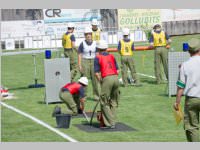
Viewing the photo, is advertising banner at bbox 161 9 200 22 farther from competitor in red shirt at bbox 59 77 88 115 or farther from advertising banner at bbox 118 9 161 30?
competitor in red shirt at bbox 59 77 88 115

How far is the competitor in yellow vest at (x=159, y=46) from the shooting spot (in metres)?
26.5

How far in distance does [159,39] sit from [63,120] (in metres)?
9.04

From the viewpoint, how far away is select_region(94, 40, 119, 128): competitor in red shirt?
18.1 m

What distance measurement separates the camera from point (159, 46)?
26.7 metres

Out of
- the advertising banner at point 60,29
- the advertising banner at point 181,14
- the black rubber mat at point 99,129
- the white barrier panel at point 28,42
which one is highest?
the advertising banner at point 181,14

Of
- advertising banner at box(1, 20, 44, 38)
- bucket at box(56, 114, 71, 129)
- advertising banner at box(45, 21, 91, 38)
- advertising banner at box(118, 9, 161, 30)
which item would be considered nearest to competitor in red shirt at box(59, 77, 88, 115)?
bucket at box(56, 114, 71, 129)

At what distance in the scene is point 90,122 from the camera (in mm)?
18766

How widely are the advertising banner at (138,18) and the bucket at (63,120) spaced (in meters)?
34.0

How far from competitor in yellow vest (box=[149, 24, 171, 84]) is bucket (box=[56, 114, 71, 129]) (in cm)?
877

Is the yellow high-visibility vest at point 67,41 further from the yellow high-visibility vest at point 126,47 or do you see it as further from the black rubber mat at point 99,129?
the black rubber mat at point 99,129

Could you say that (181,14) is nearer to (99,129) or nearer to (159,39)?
(159,39)

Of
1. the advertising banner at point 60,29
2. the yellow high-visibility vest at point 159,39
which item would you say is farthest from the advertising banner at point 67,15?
the yellow high-visibility vest at point 159,39

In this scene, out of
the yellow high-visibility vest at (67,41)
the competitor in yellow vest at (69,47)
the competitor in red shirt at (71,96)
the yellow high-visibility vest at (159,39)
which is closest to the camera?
the competitor in red shirt at (71,96)

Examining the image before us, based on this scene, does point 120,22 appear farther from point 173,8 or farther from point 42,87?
point 42,87
